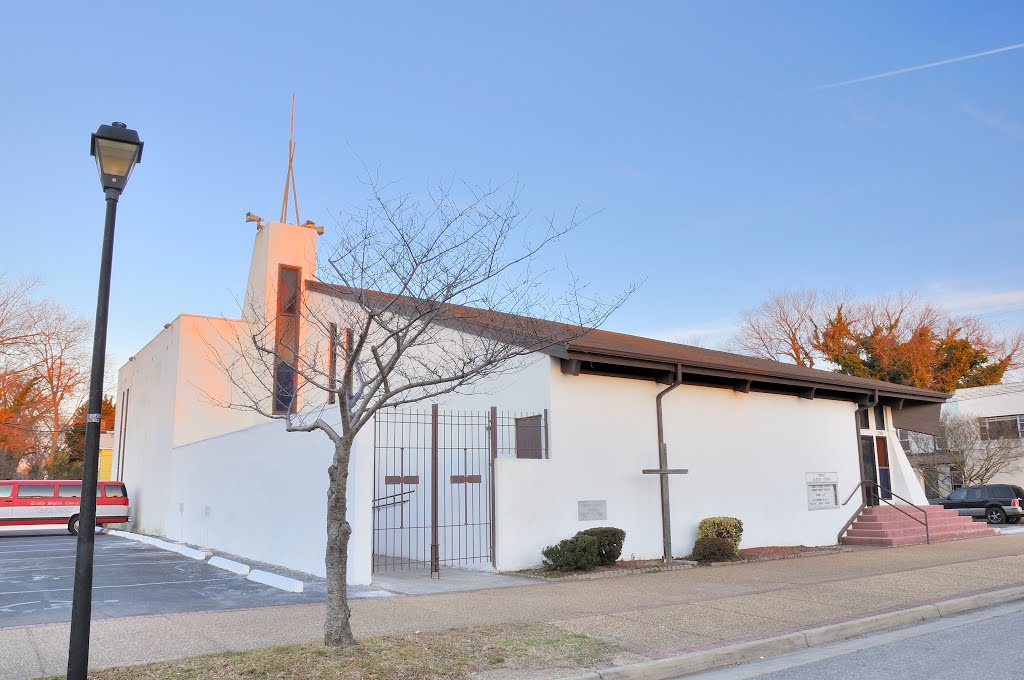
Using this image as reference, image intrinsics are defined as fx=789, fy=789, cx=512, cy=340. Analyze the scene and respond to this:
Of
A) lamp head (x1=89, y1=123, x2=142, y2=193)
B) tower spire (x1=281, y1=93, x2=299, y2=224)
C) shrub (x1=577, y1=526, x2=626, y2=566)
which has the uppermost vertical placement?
tower spire (x1=281, y1=93, x2=299, y2=224)

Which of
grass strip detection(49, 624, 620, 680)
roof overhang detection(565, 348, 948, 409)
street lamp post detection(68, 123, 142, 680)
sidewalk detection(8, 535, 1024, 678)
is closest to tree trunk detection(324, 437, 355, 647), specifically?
grass strip detection(49, 624, 620, 680)

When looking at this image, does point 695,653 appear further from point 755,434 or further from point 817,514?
point 817,514

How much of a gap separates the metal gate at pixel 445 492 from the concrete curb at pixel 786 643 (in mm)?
6347

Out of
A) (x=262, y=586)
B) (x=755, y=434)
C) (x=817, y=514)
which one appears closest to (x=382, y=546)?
(x=262, y=586)

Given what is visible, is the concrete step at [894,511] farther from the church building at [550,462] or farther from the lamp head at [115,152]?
the lamp head at [115,152]

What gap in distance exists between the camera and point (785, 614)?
943cm

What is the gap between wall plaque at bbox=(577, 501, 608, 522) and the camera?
14.8 metres

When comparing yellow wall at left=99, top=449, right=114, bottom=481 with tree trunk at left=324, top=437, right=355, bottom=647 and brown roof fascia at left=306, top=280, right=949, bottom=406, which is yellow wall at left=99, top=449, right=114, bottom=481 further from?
tree trunk at left=324, top=437, right=355, bottom=647

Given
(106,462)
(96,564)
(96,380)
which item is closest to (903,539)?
(96,564)

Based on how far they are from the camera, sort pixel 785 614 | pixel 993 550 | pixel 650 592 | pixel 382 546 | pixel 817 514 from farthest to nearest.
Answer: pixel 817 514, pixel 382 546, pixel 993 550, pixel 650 592, pixel 785 614

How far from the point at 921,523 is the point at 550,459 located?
440 inches

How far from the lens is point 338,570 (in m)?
7.16

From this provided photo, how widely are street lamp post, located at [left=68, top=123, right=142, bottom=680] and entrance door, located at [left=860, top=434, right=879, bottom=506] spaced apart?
64.9 feet

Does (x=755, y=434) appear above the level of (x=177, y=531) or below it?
above
